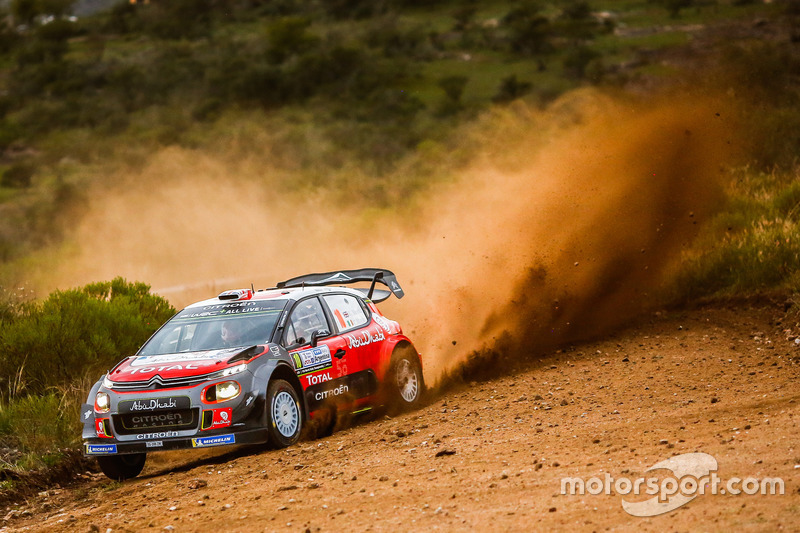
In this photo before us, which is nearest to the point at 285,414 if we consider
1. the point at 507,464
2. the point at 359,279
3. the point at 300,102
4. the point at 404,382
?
the point at 404,382

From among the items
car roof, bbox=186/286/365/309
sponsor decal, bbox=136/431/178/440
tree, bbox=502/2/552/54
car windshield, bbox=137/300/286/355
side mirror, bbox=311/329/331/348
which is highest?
tree, bbox=502/2/552/54

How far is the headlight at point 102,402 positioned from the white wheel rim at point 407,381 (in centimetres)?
337

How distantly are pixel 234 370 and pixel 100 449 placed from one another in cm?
143

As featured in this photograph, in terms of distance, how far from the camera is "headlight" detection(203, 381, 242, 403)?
31.2 feet

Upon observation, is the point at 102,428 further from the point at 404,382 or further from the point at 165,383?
the point at 404,382

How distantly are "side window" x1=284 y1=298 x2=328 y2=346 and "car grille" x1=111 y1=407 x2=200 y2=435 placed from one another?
1.36 metres

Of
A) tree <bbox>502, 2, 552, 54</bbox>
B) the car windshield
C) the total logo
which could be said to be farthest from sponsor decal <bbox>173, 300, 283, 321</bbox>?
tree <bbox>502, 2, 552, 54</bbox>

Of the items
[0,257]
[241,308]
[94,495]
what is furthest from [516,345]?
[0,257]

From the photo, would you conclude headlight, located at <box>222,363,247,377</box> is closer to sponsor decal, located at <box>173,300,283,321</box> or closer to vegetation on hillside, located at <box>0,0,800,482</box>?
sponsor decal, located at <box>173,300,283,321</box>

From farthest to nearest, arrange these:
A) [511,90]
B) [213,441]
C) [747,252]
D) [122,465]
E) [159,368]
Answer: [511,90], [747,252], [122,465], [159,368], [213,441]

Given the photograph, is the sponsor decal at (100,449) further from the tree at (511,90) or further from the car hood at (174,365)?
the tree at (511,90)

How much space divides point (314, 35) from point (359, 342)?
63.2 meters

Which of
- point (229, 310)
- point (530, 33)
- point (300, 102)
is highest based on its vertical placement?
point (530, 33)

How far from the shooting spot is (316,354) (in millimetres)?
10641
